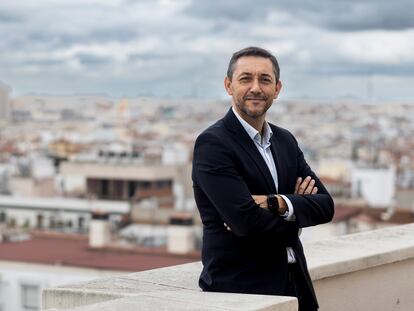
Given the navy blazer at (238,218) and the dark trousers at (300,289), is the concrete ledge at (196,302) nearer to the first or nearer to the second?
the navy blazer at (238,218)

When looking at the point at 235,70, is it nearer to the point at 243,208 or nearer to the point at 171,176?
the point at 243,208

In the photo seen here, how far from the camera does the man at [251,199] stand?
3.10 metres

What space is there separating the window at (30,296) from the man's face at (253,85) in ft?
84.5

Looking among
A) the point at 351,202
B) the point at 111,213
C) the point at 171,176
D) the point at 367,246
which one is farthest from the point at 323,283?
the point at 171,176

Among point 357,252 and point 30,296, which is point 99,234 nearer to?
point 30,296

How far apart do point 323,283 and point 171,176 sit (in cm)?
5892

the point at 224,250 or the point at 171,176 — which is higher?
the point at 224,250

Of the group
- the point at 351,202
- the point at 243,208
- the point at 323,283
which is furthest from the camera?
the point at 351,202

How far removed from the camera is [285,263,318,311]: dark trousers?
323 centimetres

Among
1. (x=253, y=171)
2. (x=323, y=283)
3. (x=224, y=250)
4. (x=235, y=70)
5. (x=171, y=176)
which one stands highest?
(x=235, y=70)

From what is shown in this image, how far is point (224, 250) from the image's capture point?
3137mm

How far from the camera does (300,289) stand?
325cm

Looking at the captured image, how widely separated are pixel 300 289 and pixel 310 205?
0.87 feet

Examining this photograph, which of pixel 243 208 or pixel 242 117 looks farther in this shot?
pixel 242 117
